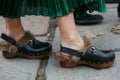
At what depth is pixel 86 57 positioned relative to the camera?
1.73 meters

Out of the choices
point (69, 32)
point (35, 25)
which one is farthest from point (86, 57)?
point (35, 25)

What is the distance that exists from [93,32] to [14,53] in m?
0.64

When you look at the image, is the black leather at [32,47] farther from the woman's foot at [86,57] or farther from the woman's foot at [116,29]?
the woman's foot at [116,29]

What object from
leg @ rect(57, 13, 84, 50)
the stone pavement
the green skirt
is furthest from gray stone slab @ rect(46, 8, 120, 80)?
the green skirt

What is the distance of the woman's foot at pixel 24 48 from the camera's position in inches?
72.3

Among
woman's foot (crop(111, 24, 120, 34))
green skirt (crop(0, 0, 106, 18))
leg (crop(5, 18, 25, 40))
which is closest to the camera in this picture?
green skirt (crop(0, 0, 106, 18))

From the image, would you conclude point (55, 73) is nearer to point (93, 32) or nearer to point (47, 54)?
point (47, 54)

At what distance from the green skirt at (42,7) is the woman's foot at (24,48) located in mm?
182

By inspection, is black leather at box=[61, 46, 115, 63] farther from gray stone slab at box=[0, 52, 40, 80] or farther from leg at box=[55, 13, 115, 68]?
gray stone slab at box=[0, 52, 40, 80]

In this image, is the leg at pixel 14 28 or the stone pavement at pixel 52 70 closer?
the stone pavement at pixel 52 70

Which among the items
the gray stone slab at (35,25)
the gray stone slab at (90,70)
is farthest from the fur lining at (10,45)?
the gray stone slab at (35,25)

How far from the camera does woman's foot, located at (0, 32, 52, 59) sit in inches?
72.3

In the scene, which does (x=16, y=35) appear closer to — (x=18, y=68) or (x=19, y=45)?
(x=19, y=45)

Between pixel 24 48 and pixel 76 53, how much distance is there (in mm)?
315
